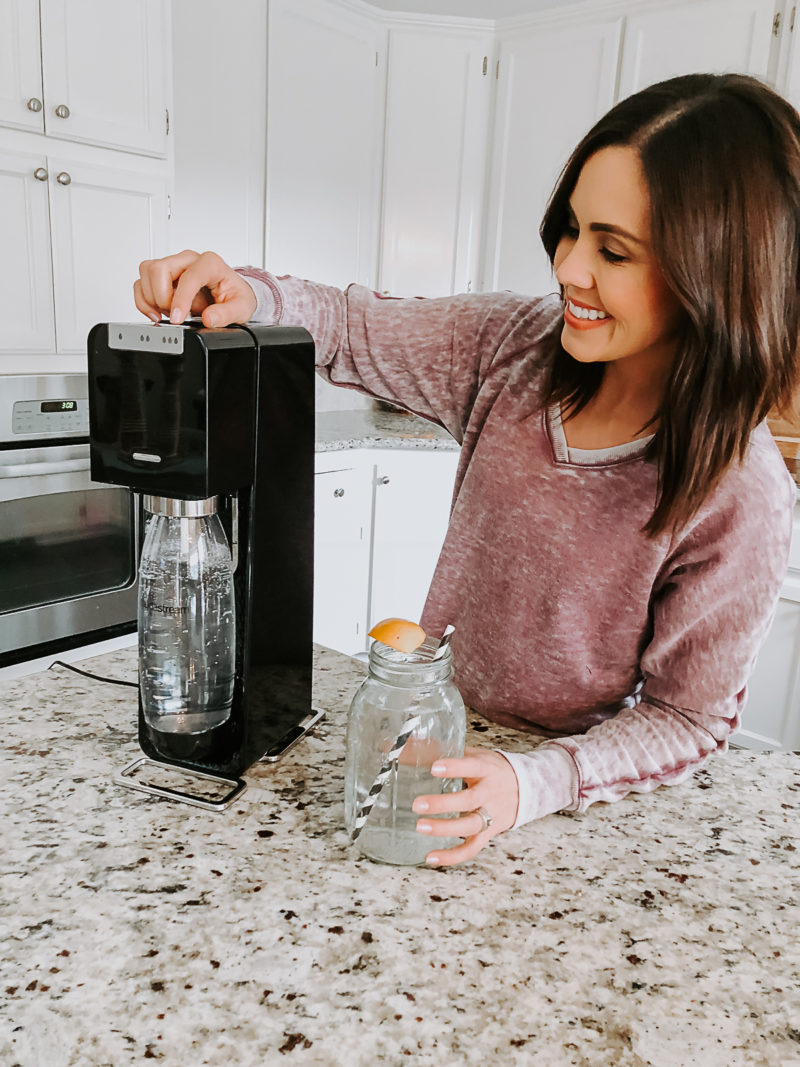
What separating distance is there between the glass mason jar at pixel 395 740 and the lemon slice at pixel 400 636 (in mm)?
18

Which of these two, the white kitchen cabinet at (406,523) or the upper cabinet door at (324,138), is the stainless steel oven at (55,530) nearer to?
the white kitchen cabinet at (406,523)

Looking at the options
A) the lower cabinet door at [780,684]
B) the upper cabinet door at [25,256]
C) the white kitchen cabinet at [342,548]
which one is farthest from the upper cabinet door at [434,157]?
the lower cabinet door at [780,684]

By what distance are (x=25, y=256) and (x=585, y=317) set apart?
5.43 ft

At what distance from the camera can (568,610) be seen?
35.9 inches

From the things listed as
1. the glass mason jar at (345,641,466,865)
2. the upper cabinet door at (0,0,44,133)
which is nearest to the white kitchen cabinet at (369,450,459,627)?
the upper cabinet door at (0,0,44,133)

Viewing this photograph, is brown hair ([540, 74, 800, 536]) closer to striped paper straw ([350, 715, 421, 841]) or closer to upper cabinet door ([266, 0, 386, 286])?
striped paper straw ([350, 715, 421, 841])

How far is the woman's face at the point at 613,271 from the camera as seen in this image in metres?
0.75

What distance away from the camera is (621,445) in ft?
2.95

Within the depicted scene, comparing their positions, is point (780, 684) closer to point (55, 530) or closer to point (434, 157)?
point (55, 530)

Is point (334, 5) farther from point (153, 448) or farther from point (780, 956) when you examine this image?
point (780, 956)

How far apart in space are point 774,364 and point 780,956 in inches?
19.1

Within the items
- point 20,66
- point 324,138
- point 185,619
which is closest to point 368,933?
point 185,619

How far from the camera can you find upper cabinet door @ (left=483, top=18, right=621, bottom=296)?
2.90m

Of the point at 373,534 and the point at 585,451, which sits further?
the point at 373,534
